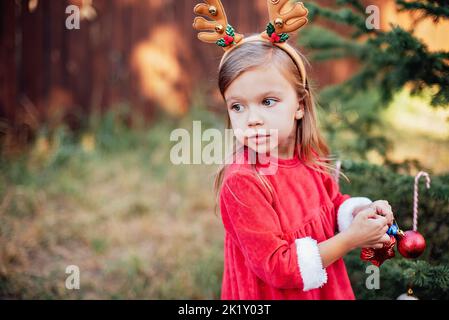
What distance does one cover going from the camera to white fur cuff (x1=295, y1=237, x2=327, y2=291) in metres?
1.53

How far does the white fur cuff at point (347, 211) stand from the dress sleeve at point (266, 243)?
0.25 m

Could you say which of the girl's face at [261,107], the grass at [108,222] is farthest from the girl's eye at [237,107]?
the grass at [108,222]

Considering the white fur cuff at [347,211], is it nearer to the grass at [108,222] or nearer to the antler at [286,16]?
the antler at [286,16]

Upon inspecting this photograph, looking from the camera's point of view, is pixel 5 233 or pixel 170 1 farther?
pixel 170 1

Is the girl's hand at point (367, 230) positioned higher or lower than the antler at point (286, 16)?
lower

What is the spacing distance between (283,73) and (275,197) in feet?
1.46

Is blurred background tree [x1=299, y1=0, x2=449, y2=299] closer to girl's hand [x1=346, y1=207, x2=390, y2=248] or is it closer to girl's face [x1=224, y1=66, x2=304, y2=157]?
girl's hand [x1=346, y1=207, x2=390, y2=248]

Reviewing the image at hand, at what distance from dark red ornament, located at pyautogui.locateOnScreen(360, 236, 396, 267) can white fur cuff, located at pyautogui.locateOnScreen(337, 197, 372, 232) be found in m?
0.13

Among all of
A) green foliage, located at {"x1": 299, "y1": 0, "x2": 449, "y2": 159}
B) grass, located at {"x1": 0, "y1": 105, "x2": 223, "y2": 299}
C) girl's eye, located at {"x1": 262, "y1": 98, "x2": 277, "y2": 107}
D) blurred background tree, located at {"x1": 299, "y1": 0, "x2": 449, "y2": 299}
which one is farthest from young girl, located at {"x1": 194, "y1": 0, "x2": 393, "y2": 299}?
grass, located at {"x1": 0, "y1": 105, "x2": 223, "y2": 299}

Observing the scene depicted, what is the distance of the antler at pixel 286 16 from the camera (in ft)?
5.12
